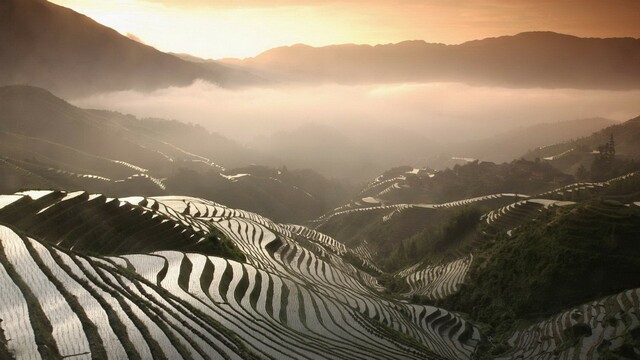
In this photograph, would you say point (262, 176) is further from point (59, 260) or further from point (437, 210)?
point (59, 260)

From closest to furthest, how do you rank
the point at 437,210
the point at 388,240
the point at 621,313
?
the point at 621,313
the point at 388,240
the point at 437,210

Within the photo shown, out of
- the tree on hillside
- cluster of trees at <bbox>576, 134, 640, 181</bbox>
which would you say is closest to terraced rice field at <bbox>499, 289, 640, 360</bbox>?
cluster of trees at <bbox>576, 134, 640, 181</bbox>

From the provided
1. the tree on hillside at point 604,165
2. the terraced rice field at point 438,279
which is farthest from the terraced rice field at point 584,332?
the tree on hillside at point 604,165

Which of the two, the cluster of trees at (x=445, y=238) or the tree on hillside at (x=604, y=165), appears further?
the tree on hillside at (x=604, y=165)

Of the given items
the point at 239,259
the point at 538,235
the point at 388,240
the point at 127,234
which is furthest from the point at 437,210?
the point at 127,234

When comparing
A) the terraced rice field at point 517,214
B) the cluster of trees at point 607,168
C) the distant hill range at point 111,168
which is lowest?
the distant hill range at point 111,168

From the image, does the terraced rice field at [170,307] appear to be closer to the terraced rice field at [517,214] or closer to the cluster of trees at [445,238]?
the terraced rice field at [517,214]

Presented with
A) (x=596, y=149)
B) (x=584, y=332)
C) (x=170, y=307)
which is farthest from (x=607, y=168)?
(x=170, y=307)
